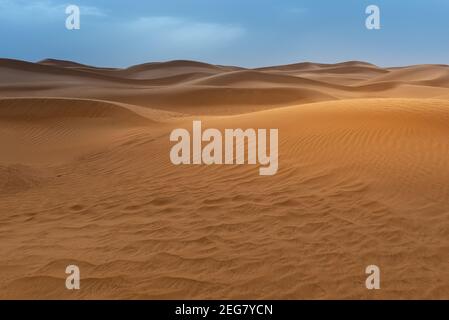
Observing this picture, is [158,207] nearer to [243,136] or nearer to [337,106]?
[243,136]

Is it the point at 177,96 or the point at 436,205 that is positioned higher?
the point at 177,96

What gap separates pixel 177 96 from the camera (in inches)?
1059

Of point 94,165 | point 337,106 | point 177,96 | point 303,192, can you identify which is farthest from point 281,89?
point 303,192

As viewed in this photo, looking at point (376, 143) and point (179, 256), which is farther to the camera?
point (376, 143)

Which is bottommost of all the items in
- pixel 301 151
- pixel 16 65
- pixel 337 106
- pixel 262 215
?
pixel 262 215

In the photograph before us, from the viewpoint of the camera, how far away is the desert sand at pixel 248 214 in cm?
431

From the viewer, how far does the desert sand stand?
4309mm

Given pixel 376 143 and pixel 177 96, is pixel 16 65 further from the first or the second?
pixel 376 143

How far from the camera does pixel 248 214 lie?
582 centimetres

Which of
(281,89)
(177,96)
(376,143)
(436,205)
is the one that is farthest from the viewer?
(281,89)

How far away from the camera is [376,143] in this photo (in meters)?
7.72

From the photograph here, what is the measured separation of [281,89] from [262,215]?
77.9 ft
